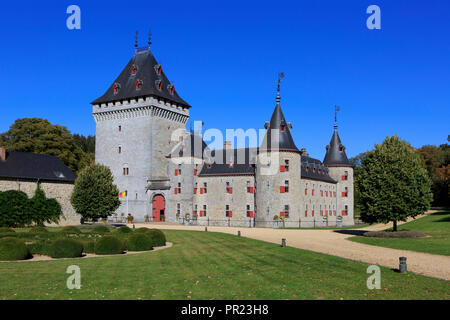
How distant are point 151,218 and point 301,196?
61.0 feet

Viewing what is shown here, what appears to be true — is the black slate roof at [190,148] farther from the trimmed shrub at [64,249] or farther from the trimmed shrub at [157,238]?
the trimmed shrub at [64,249]

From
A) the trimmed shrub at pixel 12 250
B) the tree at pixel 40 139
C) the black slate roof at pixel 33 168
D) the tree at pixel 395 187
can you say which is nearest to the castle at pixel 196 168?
the tree at pixel 40 139

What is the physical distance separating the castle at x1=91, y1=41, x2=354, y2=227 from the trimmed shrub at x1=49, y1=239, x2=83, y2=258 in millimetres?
27091

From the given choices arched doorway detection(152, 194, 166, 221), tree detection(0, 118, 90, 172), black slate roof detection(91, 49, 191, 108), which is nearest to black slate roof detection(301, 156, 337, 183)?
arched doorway detection(152, 194, 166, 221)

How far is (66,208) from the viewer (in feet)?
156

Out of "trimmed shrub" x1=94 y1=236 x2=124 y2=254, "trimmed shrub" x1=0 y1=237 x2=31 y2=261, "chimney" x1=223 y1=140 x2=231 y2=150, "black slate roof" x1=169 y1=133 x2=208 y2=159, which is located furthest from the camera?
"chimney" x1=223 y1=140 x2=231 y2=150

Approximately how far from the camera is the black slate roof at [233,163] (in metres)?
49.7

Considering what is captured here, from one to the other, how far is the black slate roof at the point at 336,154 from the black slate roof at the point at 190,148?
18184 mm

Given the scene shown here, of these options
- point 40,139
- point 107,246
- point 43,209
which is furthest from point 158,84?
point 107,246

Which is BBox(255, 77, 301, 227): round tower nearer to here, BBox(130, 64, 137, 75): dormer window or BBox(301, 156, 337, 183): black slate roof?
BBox(301, 156, 337, 183): black slate roof

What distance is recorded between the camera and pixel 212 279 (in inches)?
595

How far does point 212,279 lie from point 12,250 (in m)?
10.5

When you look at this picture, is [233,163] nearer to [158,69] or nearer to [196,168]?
[196,168]

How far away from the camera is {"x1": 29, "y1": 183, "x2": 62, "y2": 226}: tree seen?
43344 millimetres
